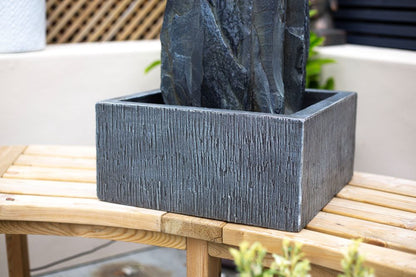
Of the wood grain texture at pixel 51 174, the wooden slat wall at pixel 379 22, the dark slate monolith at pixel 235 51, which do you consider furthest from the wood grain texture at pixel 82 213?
the wooden slat wall at pixel 379 22

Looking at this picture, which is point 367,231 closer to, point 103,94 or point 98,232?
point 98,232

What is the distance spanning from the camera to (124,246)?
223 cm

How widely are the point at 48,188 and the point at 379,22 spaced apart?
2.60 m

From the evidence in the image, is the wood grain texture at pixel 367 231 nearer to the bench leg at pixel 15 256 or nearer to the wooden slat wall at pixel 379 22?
the bench leg at pixel 15 256

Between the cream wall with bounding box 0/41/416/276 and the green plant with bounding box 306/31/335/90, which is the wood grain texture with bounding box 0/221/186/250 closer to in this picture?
the cream wall with bounding box 0/41/416/276

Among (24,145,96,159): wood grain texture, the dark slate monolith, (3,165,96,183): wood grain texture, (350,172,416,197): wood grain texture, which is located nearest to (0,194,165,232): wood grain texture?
(3,165,96,183): wood grain texture

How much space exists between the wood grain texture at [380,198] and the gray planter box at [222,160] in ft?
0.17

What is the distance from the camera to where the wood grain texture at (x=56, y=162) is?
139 centimetres

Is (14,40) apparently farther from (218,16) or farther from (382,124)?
(382,124)

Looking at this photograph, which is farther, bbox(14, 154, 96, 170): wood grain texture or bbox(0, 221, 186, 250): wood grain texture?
bbox(14, 154, 96, 170): wood grain texture

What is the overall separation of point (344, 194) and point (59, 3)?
5.98 feet

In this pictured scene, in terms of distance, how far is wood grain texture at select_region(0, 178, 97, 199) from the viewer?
117 centimetres

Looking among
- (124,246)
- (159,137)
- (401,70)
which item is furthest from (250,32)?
(124,246)

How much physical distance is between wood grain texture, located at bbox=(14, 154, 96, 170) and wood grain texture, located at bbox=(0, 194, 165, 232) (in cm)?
28
